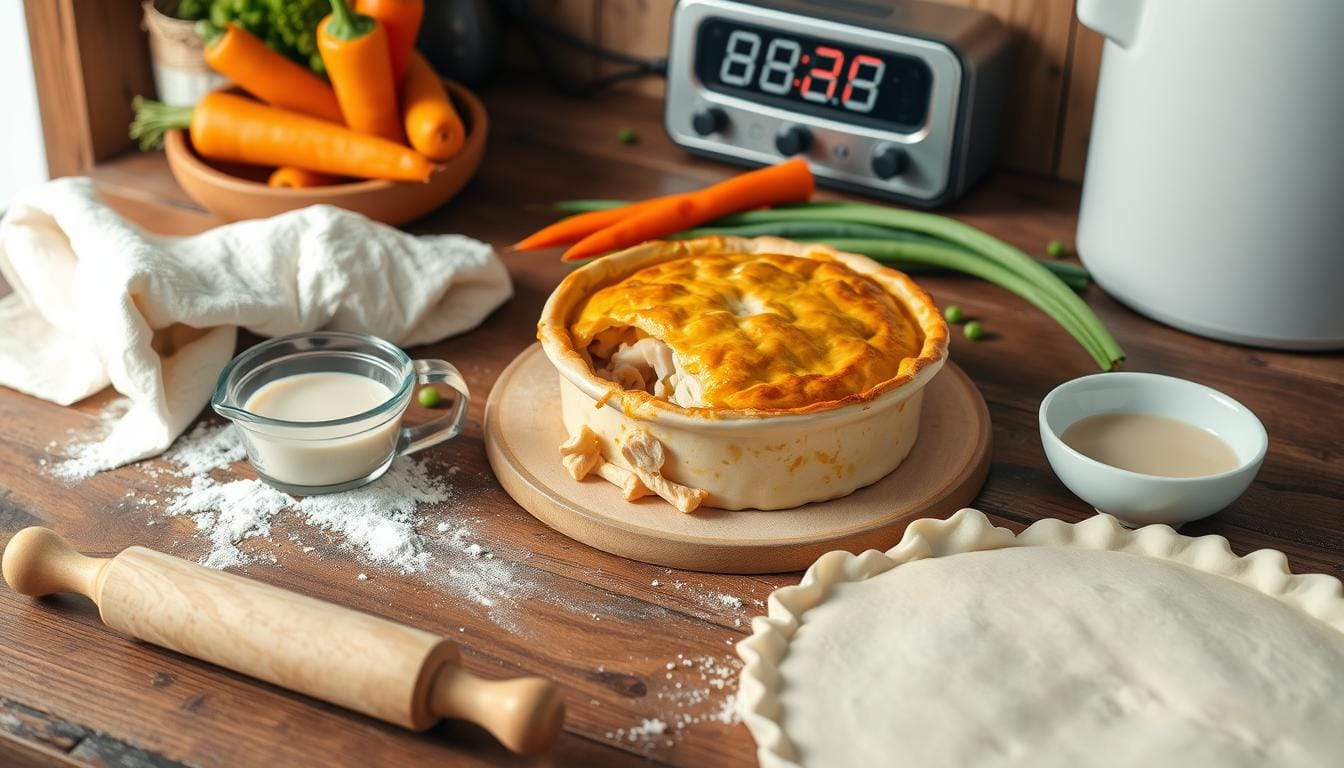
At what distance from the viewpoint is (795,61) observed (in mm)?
2148

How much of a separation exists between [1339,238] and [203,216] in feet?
5.41

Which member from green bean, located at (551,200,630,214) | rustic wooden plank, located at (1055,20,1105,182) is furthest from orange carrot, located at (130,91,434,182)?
rustic wooden plank, located at (1055,20,1105,182)

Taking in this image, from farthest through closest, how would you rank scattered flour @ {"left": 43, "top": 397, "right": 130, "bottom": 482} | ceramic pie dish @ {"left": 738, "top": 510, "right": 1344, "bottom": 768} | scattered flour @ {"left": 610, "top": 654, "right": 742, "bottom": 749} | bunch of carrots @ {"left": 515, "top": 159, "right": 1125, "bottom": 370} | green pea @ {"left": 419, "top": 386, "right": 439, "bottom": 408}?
1. bunch of carrots @ {"left": 515, "top": 159, "right": 1125, "bottom": 370}
2. green pea @ {"left": 419, "top": 386, "right": 439, "bottom": 408}
3. scattered flour @ {"left": 43, "top": 397, "right": 130, "bottom": 482}
4. scattered flour @ {"left": 610, "top": 654, "right": 742, "bottom": 749}
5. ceramic pie dish @ {"left": 738, "top": 510, "right": 1344, "bottom": 768}

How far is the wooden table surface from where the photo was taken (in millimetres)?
1192

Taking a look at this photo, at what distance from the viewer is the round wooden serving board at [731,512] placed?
1.42m

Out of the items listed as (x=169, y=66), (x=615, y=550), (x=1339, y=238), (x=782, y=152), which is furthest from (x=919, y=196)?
(x=169, y=66)

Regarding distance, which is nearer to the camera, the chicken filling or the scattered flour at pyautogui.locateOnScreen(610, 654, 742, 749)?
the scattered flour at pyautogui.locateOnScreen(610, 654, 742, 749)

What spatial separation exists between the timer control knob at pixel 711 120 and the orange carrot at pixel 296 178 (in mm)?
616

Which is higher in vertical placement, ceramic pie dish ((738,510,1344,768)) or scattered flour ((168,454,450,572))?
ceramic pie dish ((738,510,1344,768))

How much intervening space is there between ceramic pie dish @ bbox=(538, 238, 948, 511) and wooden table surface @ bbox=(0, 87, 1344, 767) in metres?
0.11

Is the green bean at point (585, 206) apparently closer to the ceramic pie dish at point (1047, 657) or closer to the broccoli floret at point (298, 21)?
the broccoli floret at point (298, 21)

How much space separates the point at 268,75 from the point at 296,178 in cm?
16

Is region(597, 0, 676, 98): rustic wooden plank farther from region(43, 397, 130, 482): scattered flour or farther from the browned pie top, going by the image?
region(43, 397, 130, 482): scattered flour

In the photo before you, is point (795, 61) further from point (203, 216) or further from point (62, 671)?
point (62, 671)
